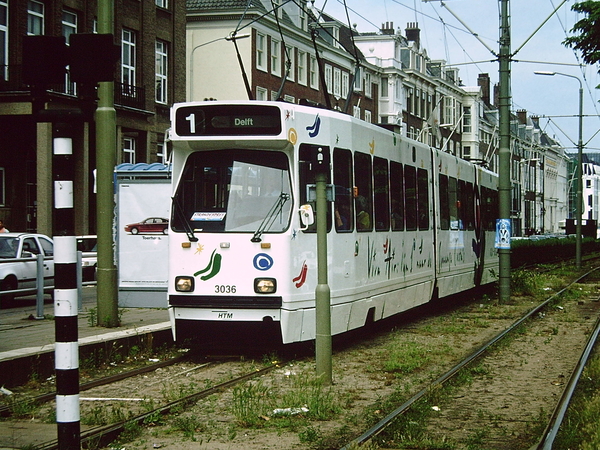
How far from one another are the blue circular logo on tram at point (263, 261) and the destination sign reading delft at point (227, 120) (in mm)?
1406

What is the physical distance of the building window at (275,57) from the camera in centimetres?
5222

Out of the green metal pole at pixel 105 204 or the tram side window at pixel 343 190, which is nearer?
the tram side window at pixel 343 190

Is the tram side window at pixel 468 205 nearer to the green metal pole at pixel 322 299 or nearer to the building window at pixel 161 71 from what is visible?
the green metal pole at pixel 322 299

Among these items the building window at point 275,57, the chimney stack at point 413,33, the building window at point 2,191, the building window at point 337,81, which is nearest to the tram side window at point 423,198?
the building window at point 2,191

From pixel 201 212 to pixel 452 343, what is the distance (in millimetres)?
4568

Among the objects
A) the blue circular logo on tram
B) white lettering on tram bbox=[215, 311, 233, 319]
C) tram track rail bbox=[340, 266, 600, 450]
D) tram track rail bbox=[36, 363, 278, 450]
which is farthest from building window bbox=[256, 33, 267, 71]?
tram track rail bbox=[36, 363, 278, 450]

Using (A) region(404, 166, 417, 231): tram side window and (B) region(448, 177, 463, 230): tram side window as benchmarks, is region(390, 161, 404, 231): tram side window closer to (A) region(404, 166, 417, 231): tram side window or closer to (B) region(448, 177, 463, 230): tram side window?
(A) region(404, 166, 417, 231): tram side window

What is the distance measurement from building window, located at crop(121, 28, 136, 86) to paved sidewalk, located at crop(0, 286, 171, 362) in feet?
70.1

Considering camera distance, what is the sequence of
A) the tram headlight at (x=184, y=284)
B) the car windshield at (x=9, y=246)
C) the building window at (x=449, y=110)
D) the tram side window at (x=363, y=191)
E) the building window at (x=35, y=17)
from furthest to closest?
the building window at (x=449, y=110) < the building window at (x=35, y=17) < the car windshield at (x=9, y=246) < the tram side window at (x=363, y=191) < the tram headlight at (x=184, y=284)

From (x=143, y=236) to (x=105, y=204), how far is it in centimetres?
239

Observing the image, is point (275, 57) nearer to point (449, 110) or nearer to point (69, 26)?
point (69, 26)

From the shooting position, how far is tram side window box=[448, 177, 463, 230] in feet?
63.7

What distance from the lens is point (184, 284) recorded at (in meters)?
11.5

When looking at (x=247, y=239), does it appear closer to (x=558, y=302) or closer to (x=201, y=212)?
(x=201, y=212)
